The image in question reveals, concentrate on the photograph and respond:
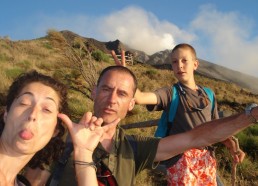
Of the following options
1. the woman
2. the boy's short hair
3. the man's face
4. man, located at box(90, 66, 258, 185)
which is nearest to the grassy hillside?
the boy's short hair

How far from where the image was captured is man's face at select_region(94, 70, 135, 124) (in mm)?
2598

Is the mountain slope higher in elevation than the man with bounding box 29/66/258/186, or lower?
higher

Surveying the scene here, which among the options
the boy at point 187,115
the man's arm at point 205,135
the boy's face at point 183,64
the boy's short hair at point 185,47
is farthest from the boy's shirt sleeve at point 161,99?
the man's arm at point 205,135

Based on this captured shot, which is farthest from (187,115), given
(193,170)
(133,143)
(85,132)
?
(85,132)

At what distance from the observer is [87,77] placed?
962 centimetres

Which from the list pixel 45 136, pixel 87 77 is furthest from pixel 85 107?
pixel 45 136

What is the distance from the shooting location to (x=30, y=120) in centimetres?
198

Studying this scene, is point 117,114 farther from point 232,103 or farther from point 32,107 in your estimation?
point 232,103

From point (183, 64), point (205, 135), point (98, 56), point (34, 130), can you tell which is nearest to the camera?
point (34, 130)

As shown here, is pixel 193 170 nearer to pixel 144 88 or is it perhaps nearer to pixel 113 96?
pixel 113 96

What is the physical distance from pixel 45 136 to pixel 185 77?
2.06 m

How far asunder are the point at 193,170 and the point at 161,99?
0.68 meters

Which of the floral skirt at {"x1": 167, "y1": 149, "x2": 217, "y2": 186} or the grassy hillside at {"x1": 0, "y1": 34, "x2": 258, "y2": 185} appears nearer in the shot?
the floral skirt at {"x1": 167, "y1": 149, "x2": 217, "y2": 186}

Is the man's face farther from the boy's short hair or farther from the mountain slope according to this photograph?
the mountain slope
